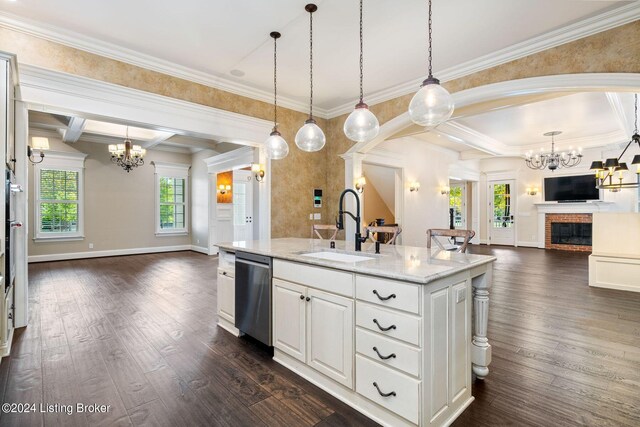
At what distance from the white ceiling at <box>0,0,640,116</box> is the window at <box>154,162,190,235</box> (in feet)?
18.5

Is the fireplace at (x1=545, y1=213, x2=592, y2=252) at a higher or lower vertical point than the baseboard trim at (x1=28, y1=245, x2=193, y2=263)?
higher

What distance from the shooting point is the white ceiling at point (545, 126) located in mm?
5613

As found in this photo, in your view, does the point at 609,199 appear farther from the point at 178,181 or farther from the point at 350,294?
the point at 178,181

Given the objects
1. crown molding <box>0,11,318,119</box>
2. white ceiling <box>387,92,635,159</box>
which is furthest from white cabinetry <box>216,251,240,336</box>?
white ceiling <box>387,92,635,159</box>

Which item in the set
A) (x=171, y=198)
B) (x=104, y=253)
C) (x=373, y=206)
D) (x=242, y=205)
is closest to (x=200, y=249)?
(x=242, y=205)

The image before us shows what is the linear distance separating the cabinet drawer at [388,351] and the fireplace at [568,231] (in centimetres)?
1062

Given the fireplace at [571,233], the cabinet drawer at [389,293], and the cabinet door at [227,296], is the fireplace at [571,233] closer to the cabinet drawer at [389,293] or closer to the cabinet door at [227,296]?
the cabinet drawer at [389,293]

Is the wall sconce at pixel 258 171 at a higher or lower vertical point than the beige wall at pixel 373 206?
higher

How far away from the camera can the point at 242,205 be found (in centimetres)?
941

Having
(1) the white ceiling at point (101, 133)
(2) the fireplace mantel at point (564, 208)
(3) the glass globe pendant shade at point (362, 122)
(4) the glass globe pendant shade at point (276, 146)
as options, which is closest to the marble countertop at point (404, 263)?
(3) the glass globe pendant shade at point (362, 122)

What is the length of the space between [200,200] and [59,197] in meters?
3.29

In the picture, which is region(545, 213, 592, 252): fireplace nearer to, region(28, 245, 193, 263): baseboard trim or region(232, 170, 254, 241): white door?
A: region(232, 170, 254, 241): white door

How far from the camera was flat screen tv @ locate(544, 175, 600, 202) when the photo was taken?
9219 mm

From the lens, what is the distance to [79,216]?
7828mm
